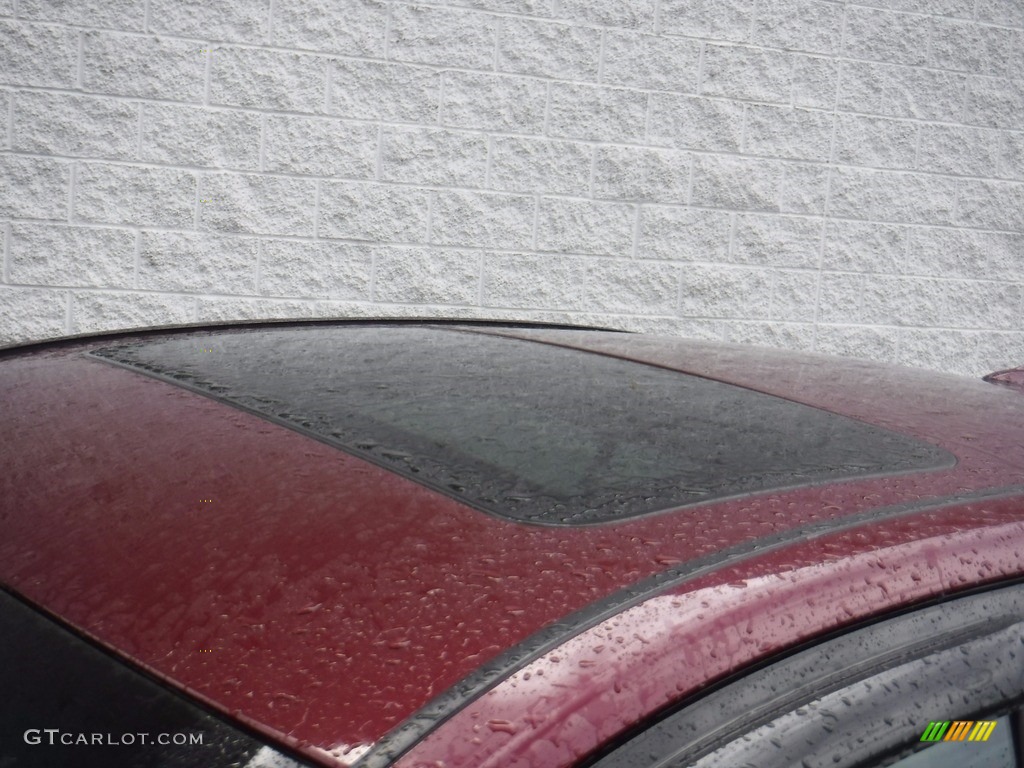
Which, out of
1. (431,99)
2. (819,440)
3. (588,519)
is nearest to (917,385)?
(819,440)

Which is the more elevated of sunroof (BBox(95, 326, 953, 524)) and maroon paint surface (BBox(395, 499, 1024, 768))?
sunroof (BBox(95, 326, 953, 524))

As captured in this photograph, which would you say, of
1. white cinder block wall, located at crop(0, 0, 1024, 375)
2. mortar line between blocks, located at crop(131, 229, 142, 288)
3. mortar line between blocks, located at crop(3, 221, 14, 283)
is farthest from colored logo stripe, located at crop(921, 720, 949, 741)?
mortar line between blocks, located at crop(3, 221, 14, 283)

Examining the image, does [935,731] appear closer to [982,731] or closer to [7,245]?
[982,731]

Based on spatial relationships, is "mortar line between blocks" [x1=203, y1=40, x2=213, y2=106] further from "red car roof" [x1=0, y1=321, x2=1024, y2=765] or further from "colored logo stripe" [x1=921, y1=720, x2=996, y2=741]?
"colored logo stripe" [x1=921, y1=720, x2=996, y2=741]

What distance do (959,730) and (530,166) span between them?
422 cm

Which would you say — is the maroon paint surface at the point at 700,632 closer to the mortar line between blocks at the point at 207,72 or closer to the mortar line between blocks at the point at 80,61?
the mortar line between blocks at the point at 207,72

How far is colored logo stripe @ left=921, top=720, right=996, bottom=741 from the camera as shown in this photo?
2.64 ft

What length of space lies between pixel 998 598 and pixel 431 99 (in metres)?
4.16

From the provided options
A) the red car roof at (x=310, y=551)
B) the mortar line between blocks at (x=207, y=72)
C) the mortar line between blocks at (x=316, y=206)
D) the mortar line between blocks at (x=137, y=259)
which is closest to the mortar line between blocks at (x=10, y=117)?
the mortar line between blocks at (x=137, y=259)

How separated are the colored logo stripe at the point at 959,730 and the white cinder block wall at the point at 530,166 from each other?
4104mm

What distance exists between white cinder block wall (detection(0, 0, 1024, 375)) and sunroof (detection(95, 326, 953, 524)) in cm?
314

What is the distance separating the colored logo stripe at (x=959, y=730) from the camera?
80cm

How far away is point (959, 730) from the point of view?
82 cm

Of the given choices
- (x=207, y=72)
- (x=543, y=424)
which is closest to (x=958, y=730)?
(x=543, y=424)
